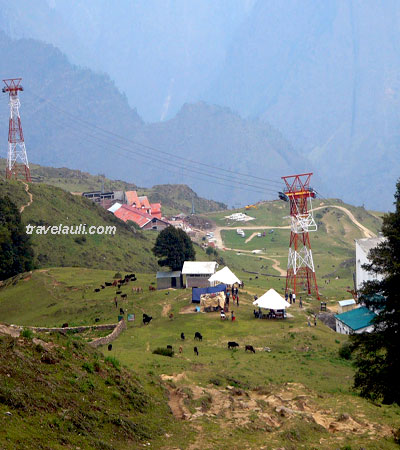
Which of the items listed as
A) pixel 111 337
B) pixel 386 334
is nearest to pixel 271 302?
pixel 111 337

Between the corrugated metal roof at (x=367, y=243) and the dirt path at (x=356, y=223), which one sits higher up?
the dirt path at (x=356, y=223)

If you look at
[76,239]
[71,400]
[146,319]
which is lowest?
[71,400]

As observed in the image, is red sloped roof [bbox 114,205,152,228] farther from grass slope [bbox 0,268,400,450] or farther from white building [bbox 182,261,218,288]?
white building [bbox 182,261,218,288]

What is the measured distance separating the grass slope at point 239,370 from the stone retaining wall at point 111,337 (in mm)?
898

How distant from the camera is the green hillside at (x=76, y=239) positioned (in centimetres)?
8581

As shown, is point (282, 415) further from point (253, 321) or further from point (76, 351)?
point (253, 321)

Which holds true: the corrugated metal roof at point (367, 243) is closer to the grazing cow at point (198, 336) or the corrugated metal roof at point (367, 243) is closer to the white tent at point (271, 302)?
the white tent at point (271, 302)

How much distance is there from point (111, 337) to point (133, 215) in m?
94.2

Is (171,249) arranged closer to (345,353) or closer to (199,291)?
(199,291)

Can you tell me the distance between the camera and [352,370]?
117 ft

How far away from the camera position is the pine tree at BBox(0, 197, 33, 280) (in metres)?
70.4

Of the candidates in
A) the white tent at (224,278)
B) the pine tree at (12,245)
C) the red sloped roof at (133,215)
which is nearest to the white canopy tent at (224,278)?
the white tent at (224,278)

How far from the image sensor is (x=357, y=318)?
166ft

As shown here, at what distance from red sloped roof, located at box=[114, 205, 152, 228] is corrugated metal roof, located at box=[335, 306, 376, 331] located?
83036 millimetres
